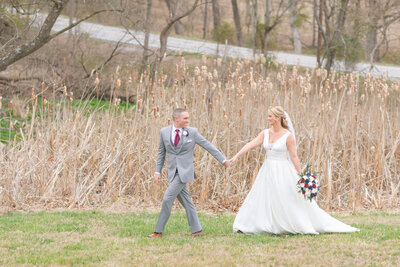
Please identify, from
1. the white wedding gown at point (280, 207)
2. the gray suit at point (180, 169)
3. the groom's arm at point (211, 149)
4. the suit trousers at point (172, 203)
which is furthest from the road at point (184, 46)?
the suit trousers at point (172, 203)

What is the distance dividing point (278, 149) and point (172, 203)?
58.4 inches

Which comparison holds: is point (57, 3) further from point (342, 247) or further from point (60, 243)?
point (342, 247)

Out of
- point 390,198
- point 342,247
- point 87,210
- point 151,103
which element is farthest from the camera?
point 151,103

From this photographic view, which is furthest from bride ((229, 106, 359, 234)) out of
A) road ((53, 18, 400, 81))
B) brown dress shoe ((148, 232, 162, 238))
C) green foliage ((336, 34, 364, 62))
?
road ((53, 18, 400, 81))

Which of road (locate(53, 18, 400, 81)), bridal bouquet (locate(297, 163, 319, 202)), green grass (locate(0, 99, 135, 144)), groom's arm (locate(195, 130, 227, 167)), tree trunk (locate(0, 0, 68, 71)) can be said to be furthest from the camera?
road (locate(53, 18, 400, 81))

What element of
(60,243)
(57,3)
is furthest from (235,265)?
(57,3)

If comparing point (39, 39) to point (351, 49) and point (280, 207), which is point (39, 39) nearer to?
point (280, 207)

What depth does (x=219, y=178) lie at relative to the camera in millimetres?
9531

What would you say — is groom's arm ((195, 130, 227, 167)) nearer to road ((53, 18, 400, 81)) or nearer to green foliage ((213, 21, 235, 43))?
road ((53, 18, 400, 81))

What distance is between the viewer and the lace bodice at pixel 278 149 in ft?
23.3

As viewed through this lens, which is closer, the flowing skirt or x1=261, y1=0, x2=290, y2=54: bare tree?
the flowing skirt

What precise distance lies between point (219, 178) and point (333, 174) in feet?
6.65

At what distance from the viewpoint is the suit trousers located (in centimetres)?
681

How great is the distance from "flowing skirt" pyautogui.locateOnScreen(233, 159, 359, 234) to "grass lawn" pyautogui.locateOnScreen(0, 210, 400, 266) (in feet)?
0.51
